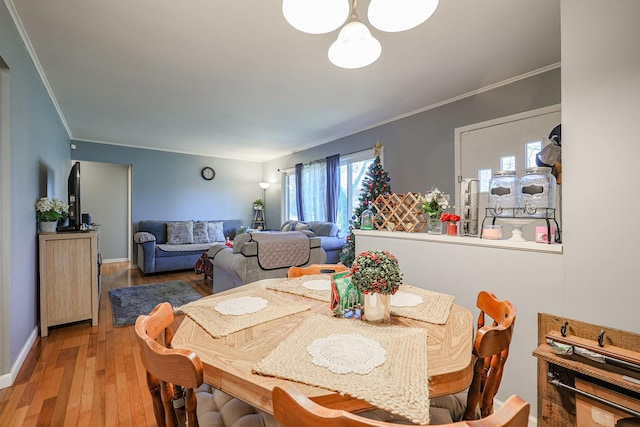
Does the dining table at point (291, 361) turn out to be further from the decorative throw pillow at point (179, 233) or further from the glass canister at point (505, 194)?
the decorative throw pillow at point (179, 233)

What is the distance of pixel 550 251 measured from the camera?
139 cm

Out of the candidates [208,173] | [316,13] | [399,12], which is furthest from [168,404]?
[208,173]

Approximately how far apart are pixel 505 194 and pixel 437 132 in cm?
211

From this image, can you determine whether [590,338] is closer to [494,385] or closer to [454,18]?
[494,385]

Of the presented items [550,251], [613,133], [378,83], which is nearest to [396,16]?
[613,133]

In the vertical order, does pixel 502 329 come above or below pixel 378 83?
below

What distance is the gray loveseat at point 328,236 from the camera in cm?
452

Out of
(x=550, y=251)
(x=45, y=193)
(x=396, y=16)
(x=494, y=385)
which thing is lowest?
(x=494, y=385)

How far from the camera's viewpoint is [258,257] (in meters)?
3.19

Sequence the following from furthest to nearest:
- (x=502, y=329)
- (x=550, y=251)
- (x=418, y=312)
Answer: (x=550, y=251)
(x=418, y=312)
(x=502, y=329)

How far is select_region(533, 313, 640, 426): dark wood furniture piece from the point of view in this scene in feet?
3.46

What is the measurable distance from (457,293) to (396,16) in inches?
61.3

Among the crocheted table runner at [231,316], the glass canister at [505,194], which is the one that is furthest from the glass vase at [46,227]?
the glass canister at [505,194]

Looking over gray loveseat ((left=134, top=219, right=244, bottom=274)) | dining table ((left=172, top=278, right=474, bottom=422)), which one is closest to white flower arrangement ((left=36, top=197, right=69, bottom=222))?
gray loveseat ((left=134, top=219, right=244, bottom=274))
